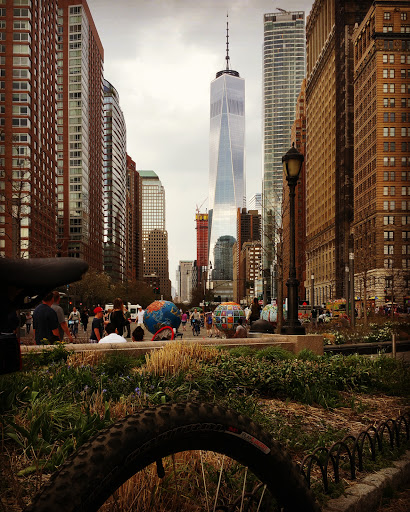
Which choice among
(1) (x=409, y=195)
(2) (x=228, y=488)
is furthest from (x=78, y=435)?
(1) (x=409, y=195)

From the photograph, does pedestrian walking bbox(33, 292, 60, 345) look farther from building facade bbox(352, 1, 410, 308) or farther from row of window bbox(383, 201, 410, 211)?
row of window bbox(383, 201, 410, 211)

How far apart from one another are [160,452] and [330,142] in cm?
12488

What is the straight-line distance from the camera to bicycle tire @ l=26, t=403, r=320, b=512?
159cm

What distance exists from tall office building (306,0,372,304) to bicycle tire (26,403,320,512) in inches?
3804

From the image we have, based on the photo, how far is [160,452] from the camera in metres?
1.87

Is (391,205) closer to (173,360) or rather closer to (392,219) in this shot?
(392,219)

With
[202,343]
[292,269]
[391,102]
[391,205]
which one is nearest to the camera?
[202,343]

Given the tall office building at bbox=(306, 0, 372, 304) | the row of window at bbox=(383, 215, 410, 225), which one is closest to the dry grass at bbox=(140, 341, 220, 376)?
the row of window at bbox=(383, 215, 410, 225)

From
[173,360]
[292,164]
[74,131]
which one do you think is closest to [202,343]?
[173,360]

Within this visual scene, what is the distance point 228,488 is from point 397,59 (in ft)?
338

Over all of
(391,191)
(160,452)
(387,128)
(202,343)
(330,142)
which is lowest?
(202,343)

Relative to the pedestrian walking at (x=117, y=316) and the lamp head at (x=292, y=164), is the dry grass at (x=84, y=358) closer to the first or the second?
the pedestrian walking at (x=117, y=316)

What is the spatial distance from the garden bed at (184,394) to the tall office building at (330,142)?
90293 mm

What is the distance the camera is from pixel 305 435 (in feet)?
17.4
